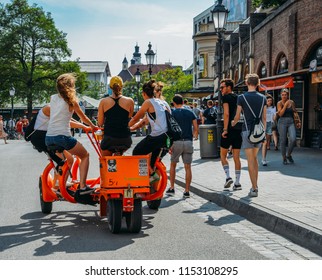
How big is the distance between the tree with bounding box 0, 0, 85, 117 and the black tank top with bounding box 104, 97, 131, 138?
199 ft

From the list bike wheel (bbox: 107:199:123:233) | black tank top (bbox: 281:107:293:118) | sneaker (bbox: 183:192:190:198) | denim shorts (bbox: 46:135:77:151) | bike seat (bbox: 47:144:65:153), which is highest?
black tank top (bbox: 281:107:293:118)

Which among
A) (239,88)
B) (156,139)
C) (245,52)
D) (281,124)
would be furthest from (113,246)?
(245,52)

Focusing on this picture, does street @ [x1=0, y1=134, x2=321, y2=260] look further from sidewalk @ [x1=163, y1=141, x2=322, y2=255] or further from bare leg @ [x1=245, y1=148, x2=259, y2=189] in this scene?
bare leg @ [x1=245, y1=148, x2=259, y2=189]

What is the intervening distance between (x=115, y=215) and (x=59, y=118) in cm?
162

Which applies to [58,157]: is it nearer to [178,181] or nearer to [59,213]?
[59,213]

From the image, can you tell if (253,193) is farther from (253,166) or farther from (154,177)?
(154,177)

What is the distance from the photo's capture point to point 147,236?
6961mm

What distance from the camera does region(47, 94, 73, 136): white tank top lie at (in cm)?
791

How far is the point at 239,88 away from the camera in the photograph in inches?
1042

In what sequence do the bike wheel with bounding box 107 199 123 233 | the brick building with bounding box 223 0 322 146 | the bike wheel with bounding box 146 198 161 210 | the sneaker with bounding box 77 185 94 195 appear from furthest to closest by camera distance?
the brick building with bounding box 223 0 322 146, the bike wheel with bounding box 146 198 161 210, the sneaker with bounding box 77 185 94 195, the bike wheel with bounding box 107 199 123 233

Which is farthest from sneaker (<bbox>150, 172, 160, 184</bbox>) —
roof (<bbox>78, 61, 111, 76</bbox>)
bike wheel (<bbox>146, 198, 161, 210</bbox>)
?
roof (<bbox>78, 61, 111, 76</bbox>)

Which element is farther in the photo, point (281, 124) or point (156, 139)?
point (281, 124)

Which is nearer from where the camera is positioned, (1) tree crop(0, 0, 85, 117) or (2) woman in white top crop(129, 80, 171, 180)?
(2) woman in white top crop(129, 80, 171, 180)

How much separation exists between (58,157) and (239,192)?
3.12 meters
